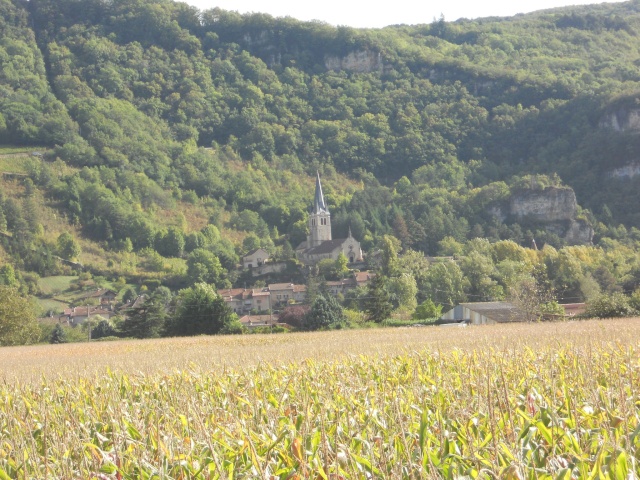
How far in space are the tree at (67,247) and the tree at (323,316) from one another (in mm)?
62872

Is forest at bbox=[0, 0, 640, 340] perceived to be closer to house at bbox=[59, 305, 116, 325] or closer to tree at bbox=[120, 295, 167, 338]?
house at bbox=[59, 305, 116, 325]

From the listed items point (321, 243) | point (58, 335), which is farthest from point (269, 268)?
point (58, 335)

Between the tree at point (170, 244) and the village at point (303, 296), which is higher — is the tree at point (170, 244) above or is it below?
above

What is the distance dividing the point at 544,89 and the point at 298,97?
2181 inches

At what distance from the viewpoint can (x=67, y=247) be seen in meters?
114

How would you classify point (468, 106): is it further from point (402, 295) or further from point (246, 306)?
point (402, 295)

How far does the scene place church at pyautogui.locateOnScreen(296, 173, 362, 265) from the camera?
12406 cm

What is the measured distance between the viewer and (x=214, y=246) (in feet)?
411

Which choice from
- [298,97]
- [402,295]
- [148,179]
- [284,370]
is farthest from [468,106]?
[284,370]

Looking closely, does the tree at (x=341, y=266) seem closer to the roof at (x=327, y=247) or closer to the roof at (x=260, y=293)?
the roof at (x=327, y=247)

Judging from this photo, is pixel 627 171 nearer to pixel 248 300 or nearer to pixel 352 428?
pixel 248 300

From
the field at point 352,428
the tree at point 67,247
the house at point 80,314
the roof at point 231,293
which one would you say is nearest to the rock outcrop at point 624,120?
the roof at point 231,293

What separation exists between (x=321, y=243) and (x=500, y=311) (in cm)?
7390

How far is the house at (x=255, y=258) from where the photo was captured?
395ft
